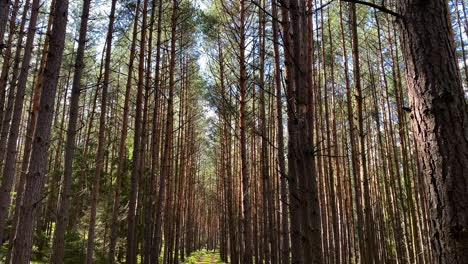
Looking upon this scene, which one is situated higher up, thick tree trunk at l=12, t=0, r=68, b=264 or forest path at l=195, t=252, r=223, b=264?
thick tree trunk at l=12, t=0, r=68, b=264

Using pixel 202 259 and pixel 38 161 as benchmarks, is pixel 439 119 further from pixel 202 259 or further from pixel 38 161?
pixel 202 259

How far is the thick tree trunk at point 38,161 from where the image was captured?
11.8 ft

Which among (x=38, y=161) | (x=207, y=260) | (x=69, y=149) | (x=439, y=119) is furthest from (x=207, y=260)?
(x=439, y=119)

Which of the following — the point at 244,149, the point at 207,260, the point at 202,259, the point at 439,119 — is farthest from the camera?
the point at 202,259

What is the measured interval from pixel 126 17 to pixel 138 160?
4.46 metres

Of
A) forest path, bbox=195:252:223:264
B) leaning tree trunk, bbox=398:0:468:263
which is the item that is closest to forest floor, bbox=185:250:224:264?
forest path, bbox=195:252:223:264

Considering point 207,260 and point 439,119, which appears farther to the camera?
point 207,260

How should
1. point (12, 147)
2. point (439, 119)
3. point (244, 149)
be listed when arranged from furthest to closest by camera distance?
point (244, 149), point (12, 147), point (439, 119)

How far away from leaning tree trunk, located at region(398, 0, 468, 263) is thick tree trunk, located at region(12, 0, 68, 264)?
12.0 feet

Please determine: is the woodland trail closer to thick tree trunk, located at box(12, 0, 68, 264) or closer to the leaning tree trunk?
thick tree trunk, located at box(12, 0, 68, 264)

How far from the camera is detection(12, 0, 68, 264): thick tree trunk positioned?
3584mm

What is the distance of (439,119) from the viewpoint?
5.44 ft

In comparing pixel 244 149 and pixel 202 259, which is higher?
pixel 244 149

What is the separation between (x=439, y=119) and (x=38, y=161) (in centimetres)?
387
